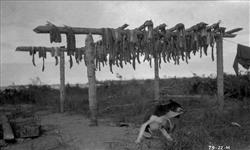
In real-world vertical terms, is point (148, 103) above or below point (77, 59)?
below

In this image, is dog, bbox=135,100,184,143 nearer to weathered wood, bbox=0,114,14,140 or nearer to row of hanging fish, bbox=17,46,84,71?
weathered wood, bbox=0,114,14,140

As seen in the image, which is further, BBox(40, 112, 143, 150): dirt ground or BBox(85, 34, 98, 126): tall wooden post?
BBox(85, 34, 98, 126): tall wooden post

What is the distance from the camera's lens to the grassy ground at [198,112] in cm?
673

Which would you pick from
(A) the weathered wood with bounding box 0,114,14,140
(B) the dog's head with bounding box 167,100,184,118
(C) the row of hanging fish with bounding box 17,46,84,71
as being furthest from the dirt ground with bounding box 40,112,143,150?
(C) the row of hanging fish with bounding box 17,46,84,71

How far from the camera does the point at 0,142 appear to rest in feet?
23.6

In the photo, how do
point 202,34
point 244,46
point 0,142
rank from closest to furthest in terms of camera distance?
1. point 0,142
2. point 202,34
3. point 244,46

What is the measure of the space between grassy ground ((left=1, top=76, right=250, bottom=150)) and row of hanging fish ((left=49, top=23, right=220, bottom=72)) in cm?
203

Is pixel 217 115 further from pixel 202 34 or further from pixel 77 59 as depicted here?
pixel 77 59

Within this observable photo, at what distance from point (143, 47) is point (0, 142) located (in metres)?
4.89

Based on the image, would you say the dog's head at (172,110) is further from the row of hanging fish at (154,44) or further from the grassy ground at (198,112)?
the row of hanging fish at (154,44)

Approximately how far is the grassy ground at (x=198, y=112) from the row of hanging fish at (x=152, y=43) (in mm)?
2032

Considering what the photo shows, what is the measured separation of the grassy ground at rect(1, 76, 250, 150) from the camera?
22.1 feet

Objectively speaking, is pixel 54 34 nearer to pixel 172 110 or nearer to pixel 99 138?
pixel 99 138

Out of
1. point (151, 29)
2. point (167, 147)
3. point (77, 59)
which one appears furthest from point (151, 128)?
point (77, 59)
